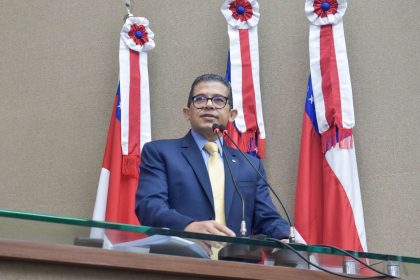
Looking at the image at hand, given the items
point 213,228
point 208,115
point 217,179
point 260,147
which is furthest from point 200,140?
point 260,147

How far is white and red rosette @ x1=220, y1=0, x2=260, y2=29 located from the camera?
171 inches

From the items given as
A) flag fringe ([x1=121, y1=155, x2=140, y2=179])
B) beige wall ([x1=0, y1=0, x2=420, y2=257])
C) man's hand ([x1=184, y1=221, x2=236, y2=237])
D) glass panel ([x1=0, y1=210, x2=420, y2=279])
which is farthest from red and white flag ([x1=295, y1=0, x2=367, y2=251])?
glass panel ([x1=0, y1=210, x2=420, y2=279])

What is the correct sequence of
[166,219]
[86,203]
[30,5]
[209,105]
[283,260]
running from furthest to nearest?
[30,5], [86,203], [209,105], [166,219], [283,260]

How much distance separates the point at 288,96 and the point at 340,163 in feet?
1.95

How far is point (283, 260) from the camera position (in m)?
1.87

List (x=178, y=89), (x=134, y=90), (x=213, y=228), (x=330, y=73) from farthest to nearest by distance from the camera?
(x=178, y=89) < (x=134, y=90) < (x=330, y=73) < (x=213, y=228)

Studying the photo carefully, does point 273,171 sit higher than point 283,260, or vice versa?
point 273,171

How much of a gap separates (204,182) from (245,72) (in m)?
1.57

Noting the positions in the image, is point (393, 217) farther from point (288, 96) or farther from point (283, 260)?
point (283, 260)

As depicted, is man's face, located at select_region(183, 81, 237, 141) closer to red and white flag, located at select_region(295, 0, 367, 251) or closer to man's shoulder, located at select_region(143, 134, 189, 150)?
man's shoulder, located at select_region(143, 134, 189, 150)

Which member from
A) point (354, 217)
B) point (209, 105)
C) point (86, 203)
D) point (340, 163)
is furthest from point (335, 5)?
point (86, 203)

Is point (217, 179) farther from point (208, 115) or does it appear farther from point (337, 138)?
point (337, 138)

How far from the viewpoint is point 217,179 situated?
2.90 metres

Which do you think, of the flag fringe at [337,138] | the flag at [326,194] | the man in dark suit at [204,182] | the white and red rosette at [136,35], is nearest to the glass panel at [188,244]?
the man in dark suit at [204,182]
